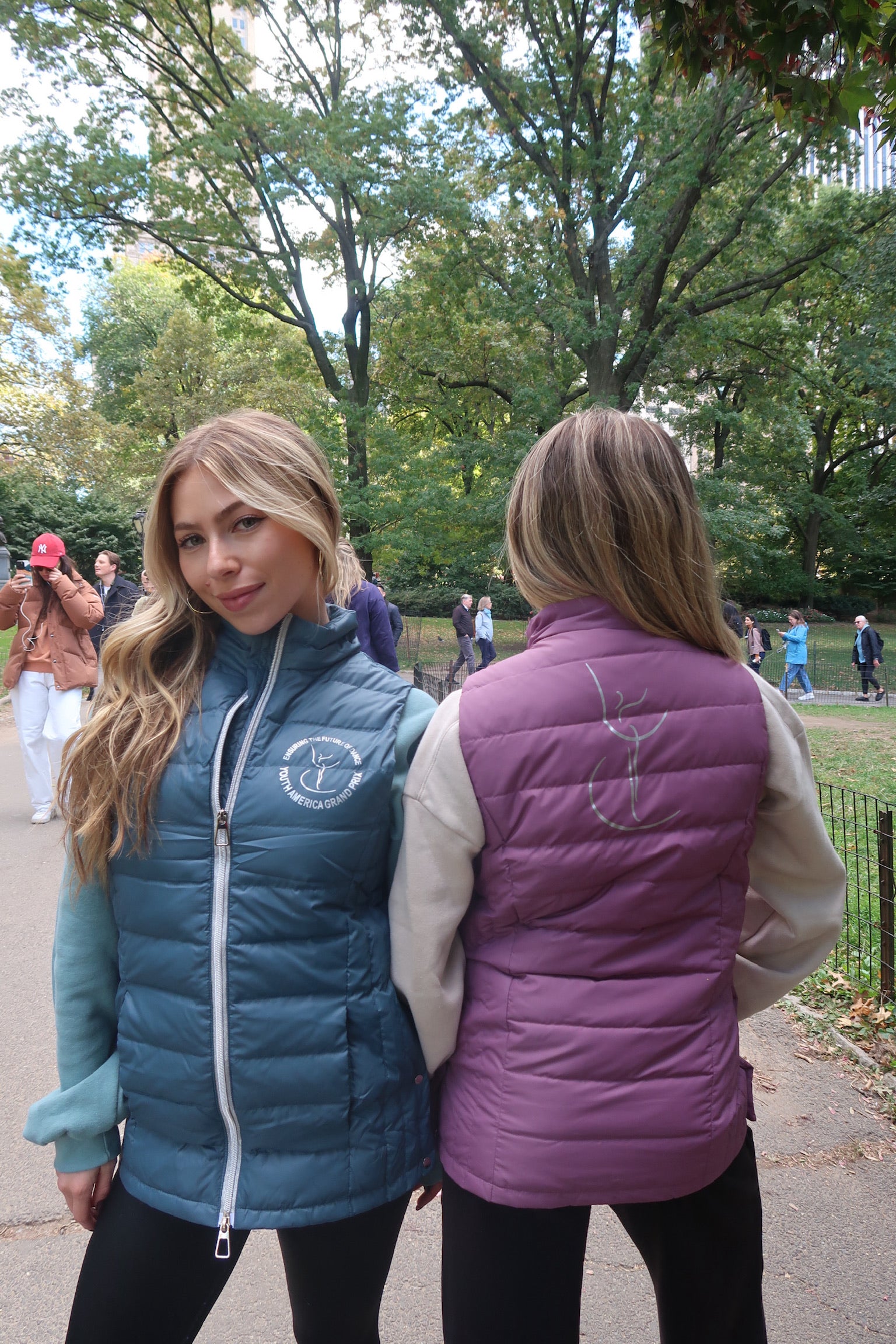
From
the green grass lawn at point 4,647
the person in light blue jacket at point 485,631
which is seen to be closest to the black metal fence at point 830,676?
the person in light blue jacket at point 485,631

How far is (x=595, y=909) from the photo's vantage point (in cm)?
143

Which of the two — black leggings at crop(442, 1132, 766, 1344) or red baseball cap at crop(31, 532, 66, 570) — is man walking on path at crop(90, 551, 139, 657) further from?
black leggings at crop(442, 1132, 766, 1344)

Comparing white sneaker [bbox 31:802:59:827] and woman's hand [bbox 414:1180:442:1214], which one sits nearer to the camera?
woman's hand [bbox 414:1180:442:1214]

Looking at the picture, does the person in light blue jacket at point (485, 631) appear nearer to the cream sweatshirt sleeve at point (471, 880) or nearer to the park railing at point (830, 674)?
the park railing at point (830, 674)

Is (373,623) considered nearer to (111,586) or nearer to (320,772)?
(111,586)

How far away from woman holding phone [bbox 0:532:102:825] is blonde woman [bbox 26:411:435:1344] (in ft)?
18.5

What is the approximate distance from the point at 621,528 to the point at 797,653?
62.1 ft

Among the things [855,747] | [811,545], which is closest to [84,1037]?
[855,747]

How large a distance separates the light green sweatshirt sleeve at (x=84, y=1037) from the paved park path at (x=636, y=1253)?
32cm

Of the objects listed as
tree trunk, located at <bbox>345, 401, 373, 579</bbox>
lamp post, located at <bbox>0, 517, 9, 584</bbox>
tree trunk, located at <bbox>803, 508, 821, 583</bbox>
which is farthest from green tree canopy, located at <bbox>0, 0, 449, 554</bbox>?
tree trunk, located at <bbox>803, 508, 821, 583</bbox>

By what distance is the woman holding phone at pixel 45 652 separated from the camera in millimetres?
6812

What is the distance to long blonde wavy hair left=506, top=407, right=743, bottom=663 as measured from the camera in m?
1.55

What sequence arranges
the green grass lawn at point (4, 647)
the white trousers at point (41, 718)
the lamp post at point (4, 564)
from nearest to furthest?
the white trousers at point (41, 718) < the lamp post at point (4, 564) < the green grass lawn at point (4, 647)

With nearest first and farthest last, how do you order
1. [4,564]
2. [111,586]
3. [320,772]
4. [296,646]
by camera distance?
1. [320,772]
2. [296,646]
3. [111,586]
4. [4,564]
